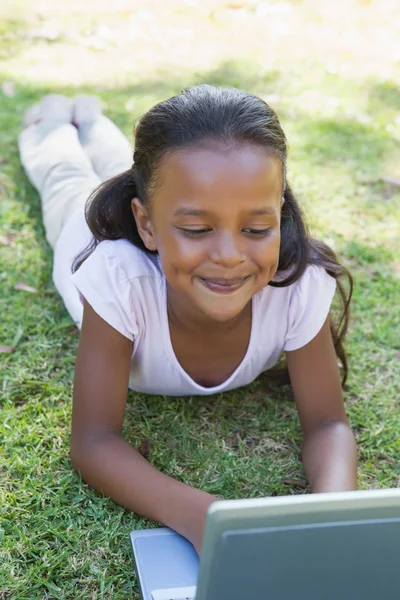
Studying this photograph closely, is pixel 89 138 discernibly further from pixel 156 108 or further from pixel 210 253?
pixel 210 253

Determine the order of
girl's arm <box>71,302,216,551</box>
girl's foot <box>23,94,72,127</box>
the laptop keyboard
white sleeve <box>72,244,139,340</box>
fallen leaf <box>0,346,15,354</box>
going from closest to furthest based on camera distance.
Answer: the laptop keyboard → girl's arm <box>71,302,216,551</box> → white sleeve <box>72,244,139,340</box> → fallen leaf <box>0,346,15,354</box> → girl's foot <box>23,94,72,127</box>

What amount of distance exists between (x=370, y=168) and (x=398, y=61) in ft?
5.63

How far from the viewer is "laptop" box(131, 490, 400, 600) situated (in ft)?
2.88

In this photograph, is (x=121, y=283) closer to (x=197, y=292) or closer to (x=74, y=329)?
(x=197, y=292)

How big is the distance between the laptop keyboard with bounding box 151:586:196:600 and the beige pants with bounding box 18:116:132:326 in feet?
3.53

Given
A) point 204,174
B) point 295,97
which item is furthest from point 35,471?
point 295,97

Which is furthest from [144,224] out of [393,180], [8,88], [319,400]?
[8,88]

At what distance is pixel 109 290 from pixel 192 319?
0.23m

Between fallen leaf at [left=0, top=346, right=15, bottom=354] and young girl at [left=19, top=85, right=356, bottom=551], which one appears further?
fallen leaf at [left=0, top=346, right=15, bottom=354]

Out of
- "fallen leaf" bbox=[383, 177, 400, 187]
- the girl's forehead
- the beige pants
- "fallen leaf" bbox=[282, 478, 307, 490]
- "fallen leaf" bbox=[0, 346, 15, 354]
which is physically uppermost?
the girl's forehead

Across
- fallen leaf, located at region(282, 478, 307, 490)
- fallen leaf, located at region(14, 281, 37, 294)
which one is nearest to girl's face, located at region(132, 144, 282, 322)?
fallen leaf, located at region(282, 478, 307, 490)

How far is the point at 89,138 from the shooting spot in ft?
10.5

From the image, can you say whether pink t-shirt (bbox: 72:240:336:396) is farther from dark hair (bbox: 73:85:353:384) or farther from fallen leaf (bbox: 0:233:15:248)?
fallen leaf (bbox: 0:233:15:248)

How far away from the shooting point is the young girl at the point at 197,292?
5.09 ft
